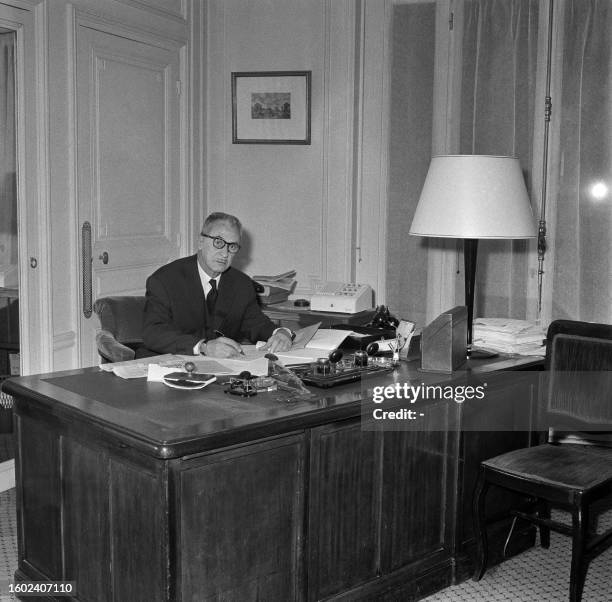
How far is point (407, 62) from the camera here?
196 inches

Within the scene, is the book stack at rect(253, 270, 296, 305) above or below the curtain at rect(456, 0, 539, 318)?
below

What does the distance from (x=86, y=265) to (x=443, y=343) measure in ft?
7.57

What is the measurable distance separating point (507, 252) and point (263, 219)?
1593mm

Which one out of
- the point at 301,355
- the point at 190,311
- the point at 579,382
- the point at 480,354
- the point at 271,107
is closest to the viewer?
the point at 301,355

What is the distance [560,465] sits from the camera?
3.17 meters

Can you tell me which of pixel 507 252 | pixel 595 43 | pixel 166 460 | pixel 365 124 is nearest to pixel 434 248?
pixel 507 252

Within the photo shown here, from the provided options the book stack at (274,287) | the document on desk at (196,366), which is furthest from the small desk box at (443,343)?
the book stack at (274,287)

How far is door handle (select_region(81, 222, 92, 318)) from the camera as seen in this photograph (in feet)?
15.5

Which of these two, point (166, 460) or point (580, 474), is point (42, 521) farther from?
point (580, 474)

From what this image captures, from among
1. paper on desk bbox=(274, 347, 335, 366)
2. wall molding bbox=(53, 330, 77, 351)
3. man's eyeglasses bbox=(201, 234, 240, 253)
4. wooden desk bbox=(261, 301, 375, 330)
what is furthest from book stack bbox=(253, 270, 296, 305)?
paper on desk bbox=(274, 347, 335, 366)

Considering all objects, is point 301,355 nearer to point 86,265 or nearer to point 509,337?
point 509,337

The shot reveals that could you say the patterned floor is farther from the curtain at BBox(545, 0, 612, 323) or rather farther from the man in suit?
the curtain at BBox(545, 0, 612, 323)
